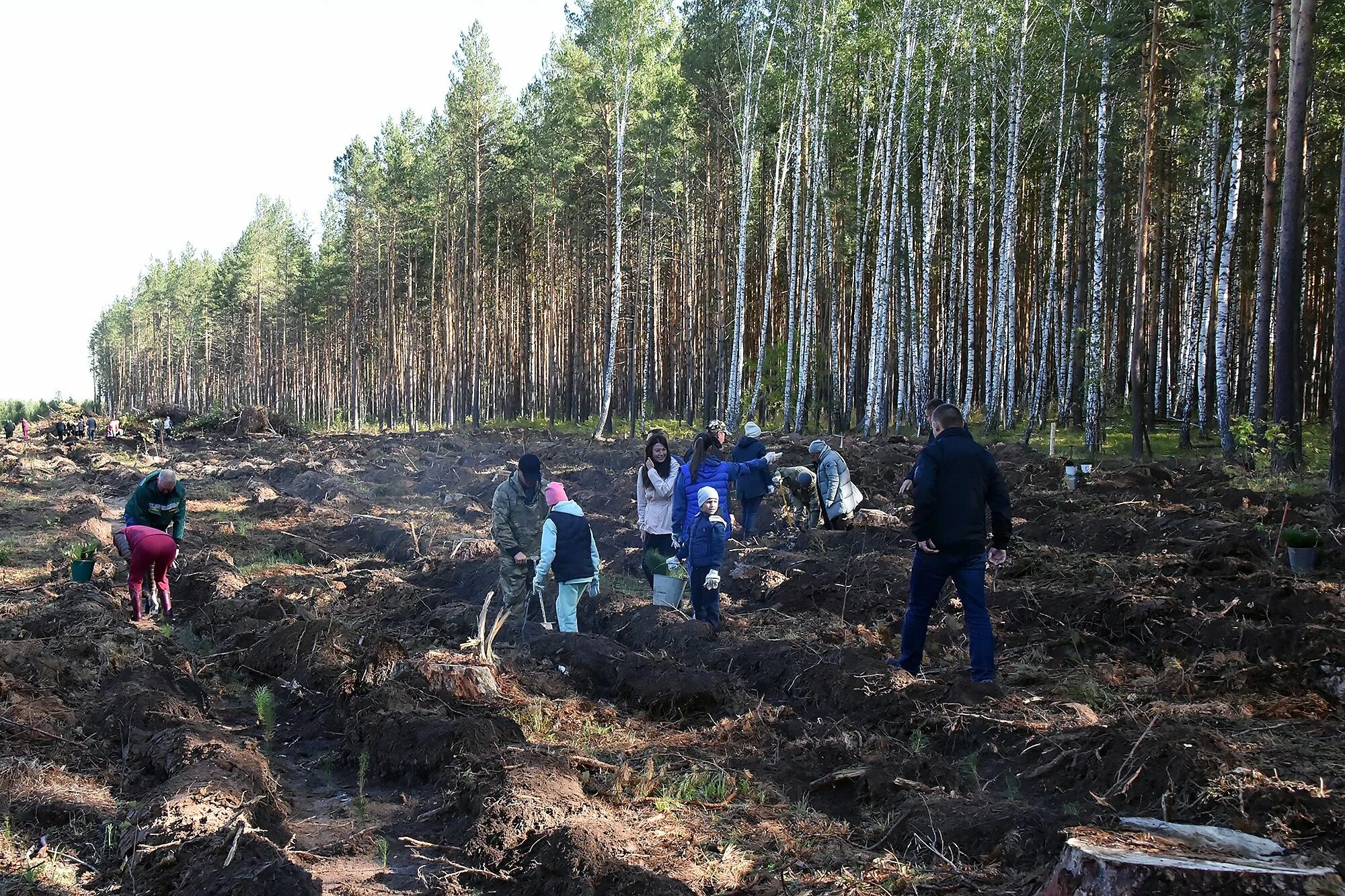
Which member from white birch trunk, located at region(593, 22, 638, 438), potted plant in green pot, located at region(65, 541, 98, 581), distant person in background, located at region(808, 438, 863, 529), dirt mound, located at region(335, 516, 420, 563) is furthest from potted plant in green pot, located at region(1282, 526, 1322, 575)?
white birch trunk, located at region(593, 22, 638, 438)

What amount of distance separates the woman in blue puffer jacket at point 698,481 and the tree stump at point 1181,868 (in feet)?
16.7

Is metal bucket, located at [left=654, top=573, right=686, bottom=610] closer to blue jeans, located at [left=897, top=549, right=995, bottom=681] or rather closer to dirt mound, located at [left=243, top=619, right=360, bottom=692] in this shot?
dirt mound, located at [left=243, top=619, right=360, bottom=692]

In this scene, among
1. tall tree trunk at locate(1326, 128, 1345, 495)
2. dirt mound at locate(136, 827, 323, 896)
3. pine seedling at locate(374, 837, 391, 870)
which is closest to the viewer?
dirt mound at locate(136, 827, 323, 896)

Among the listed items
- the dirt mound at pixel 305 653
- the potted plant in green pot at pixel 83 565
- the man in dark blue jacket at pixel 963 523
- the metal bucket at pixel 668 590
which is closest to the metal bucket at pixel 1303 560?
the man in dark blue jacket at pixel 963 523

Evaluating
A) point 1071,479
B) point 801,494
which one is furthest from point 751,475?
point 1071,479

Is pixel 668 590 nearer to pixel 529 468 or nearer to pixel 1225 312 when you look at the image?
pixel 529 468

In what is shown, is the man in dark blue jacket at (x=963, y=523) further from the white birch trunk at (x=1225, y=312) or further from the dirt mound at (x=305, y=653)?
the white birch trunk at (x=1225, y=312)

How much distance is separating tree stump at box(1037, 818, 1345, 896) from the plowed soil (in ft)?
1.47

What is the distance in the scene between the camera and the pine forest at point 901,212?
67.5 feet

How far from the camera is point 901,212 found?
27.7 m

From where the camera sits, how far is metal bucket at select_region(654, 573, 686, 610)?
31.2 ft

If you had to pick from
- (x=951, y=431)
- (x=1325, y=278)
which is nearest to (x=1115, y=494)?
(x=951, y=431)

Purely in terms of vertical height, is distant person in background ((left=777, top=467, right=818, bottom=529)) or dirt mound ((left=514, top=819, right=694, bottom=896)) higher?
distant person in background ((left=777, top=467, right=818, bottom=529))

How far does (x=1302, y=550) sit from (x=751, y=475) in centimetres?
618
